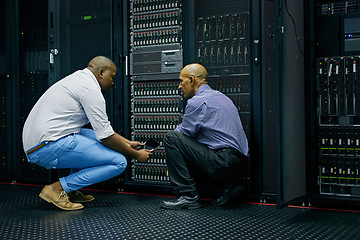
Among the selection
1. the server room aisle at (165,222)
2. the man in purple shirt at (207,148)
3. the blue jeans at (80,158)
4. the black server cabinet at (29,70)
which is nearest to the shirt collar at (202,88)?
the man in purple shirt at (207,148)

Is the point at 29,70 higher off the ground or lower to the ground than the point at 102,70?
higher

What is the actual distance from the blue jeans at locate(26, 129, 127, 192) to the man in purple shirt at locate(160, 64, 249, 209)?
56 cm

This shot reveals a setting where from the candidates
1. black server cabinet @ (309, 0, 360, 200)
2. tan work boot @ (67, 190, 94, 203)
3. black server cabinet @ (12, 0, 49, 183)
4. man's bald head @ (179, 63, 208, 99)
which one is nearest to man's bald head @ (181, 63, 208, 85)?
man's bald head @ (179, 63, 208, 99)

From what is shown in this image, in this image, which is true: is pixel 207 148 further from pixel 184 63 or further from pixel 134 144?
pixel 184 63

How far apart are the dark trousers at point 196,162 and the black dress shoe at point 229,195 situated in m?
0.07

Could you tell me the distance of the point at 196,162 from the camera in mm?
3541

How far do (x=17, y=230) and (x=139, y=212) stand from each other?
3.29 ft

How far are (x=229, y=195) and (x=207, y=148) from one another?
0.49 meters

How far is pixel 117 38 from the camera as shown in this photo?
4.39 metres

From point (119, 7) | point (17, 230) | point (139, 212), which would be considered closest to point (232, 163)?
point (139, 212)

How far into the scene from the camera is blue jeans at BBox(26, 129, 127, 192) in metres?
3.49

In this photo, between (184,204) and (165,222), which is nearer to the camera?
(165,222)

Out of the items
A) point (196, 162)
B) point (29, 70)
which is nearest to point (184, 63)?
point (196, 162)

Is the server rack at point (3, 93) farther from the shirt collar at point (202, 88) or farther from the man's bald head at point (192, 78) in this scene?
the shirt collar at point (202, 88)
